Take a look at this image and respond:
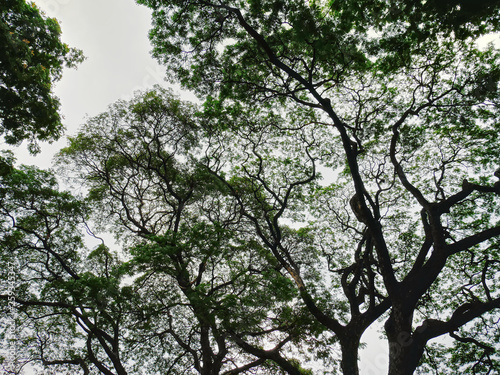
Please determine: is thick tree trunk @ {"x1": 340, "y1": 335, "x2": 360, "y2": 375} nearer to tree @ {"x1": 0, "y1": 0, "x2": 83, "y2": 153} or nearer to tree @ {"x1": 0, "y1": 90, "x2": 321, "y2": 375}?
tree @ {"x1": 0, "y1": 90, "x2": 321, "y2": 375}

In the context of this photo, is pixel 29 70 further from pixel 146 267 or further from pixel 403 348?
pixel 403 348

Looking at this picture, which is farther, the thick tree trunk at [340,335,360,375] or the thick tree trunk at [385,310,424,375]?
the thick tree trunk at [340,335,360,375]

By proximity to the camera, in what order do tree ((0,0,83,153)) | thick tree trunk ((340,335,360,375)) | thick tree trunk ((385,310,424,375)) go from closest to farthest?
tree ((0,0,83,153)) < thick tree trunk ((385,310,424,375)) < thick tree trunk ((340,335,360,375))

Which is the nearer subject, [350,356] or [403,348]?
[403,348]

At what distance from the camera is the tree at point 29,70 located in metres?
5.13

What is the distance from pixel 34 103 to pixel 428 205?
10.2 m

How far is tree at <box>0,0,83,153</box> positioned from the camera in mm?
5133

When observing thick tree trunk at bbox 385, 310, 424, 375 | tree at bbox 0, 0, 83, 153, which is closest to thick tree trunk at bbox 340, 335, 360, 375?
thick tree trunk at bbox 385, 310, 424, 375

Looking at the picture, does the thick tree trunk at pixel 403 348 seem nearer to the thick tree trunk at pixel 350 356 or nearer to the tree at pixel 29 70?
the thick tree trunk at pixel 350 356

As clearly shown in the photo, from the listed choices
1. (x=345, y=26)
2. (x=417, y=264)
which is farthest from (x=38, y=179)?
(x=417, y=264)

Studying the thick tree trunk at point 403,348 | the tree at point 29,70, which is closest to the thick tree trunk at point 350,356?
the thick tree trunk at point 403,348

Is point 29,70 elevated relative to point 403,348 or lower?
elevated

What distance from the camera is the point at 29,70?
228 inches

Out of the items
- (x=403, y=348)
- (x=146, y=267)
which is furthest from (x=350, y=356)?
(x=146, y=267)
